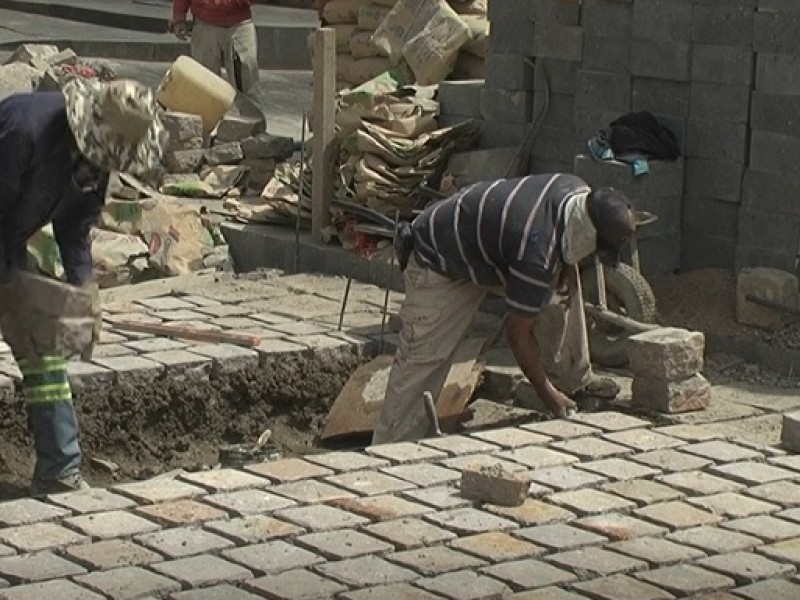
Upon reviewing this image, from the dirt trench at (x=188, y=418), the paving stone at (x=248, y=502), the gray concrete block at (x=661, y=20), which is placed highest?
the gray concrete block at (x=661, y=20)

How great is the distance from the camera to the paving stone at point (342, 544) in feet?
22.3

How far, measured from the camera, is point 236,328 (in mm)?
10352

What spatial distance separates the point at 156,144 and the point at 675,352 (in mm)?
2756

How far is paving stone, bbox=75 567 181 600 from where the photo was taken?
20.7 feet

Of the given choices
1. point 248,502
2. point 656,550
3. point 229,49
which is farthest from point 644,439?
point 229,49

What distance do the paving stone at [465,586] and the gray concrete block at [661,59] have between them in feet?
15.5

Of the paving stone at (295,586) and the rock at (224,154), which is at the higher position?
the rock at (224,154)

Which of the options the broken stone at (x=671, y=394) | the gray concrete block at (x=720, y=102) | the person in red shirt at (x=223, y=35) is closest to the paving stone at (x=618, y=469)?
the broken stone at (x=671, y=394)

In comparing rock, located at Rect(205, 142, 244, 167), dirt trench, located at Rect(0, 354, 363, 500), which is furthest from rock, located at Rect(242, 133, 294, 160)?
dirt trench, located at Rect(0, 354, 363, 500)

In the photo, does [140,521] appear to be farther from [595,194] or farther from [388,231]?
[388,231]

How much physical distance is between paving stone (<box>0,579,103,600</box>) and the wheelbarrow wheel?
4069 mm

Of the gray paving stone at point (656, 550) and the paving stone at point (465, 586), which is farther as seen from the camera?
the gray paving stone at point (656, 550)

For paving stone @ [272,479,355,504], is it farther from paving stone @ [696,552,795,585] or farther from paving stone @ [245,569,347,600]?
paving stone @ [696,552,795,585]

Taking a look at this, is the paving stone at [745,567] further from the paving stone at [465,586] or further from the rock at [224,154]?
the rock at [224,154]
